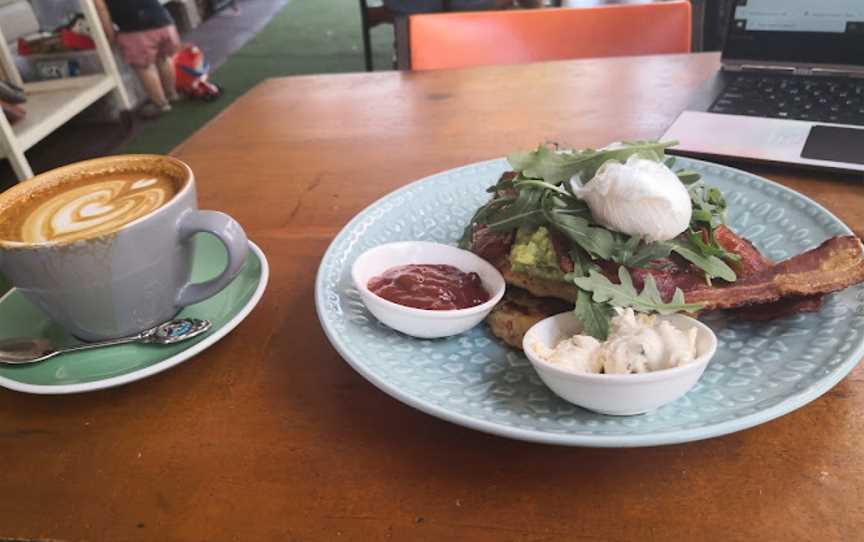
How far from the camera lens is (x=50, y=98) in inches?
136

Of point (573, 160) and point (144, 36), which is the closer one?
point (573, 160)

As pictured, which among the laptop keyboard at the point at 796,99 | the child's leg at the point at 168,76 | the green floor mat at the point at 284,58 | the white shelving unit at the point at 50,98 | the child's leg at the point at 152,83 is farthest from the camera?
the child's leg at the point at 168,76

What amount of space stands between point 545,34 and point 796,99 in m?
0.72

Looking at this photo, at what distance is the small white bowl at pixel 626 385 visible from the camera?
1.82 ft

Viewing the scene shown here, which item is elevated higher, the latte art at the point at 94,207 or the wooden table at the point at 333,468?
the latte art at the point at 94,207

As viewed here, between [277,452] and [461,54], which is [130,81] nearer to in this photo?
[461,54]

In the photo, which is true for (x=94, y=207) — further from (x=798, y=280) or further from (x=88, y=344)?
(x=798, y=280)

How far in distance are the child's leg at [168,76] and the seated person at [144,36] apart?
0.05 metres

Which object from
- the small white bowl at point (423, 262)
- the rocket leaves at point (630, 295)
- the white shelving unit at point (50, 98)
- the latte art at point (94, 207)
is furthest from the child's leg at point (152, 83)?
the rocket leaves at point (630, 295)

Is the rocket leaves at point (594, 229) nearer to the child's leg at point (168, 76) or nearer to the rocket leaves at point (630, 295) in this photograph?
the rocket leaves at point (630, 295)

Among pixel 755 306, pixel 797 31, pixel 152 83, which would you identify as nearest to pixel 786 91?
pixel 797 31

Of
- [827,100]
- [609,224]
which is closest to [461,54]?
[827,100]

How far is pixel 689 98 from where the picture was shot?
1.38 m

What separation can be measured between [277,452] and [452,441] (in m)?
0.17
